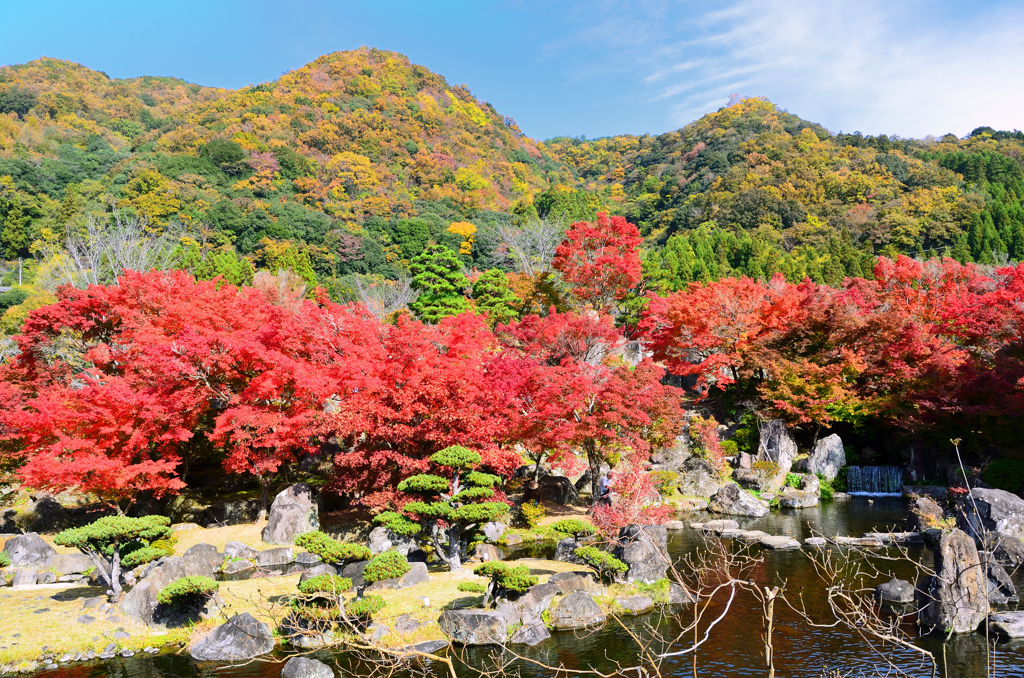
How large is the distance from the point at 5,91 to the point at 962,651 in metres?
93.2

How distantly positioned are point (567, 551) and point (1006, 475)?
14.1 m

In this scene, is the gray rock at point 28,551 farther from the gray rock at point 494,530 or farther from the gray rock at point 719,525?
the gray rock at point 719,525

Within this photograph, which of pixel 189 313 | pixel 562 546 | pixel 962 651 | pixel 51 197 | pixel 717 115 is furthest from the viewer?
pixel 717 115

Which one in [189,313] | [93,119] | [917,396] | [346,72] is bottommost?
[917,396]

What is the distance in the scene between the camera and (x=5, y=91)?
69.7 m

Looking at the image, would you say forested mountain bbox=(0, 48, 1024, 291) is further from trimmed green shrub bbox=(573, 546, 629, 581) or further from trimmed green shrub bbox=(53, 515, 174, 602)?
trimmed green shrub bbox=(53, 515, 174, 602)

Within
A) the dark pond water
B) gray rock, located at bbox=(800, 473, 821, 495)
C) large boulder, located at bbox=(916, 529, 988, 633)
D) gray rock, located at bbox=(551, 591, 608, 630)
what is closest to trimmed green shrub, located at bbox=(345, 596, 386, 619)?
the dark pond water

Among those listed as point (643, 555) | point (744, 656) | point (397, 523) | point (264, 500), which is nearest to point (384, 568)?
point (397, 523)

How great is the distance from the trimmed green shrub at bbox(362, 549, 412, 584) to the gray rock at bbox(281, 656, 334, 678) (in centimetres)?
236

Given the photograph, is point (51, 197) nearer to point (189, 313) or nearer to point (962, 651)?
point (189, 313)

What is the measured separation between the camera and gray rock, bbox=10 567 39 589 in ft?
47.3

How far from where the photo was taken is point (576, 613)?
11.8 meters

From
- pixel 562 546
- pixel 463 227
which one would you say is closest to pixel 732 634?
pixel 562 546

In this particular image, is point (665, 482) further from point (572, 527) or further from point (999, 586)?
point (999, 586)
